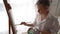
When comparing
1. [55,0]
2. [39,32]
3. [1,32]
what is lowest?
[1,32]

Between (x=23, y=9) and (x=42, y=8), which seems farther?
(x=23, y=9)

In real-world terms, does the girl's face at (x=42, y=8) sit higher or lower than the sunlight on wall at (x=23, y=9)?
higher

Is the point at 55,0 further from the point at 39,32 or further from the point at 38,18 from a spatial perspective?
the point at 39,32

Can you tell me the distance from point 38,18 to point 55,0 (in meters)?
0.59

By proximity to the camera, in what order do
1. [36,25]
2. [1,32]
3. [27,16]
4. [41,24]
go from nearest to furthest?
[41,24] < [36,25] < [1,32] < [27,16]

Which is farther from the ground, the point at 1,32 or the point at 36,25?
the point at 36,25

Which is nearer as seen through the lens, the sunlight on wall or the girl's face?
the girl's face

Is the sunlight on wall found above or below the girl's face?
below

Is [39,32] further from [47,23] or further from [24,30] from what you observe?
[24,30]

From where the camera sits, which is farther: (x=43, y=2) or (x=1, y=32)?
(x=1, y=32)

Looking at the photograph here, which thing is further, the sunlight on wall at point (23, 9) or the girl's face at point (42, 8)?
the sunlight on wall at point (23, 9)

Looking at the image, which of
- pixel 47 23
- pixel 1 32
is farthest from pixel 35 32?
Result: pixel 1 32

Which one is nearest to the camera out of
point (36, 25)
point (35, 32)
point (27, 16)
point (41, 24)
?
point (35, 32)

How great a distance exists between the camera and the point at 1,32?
1.53 meters
